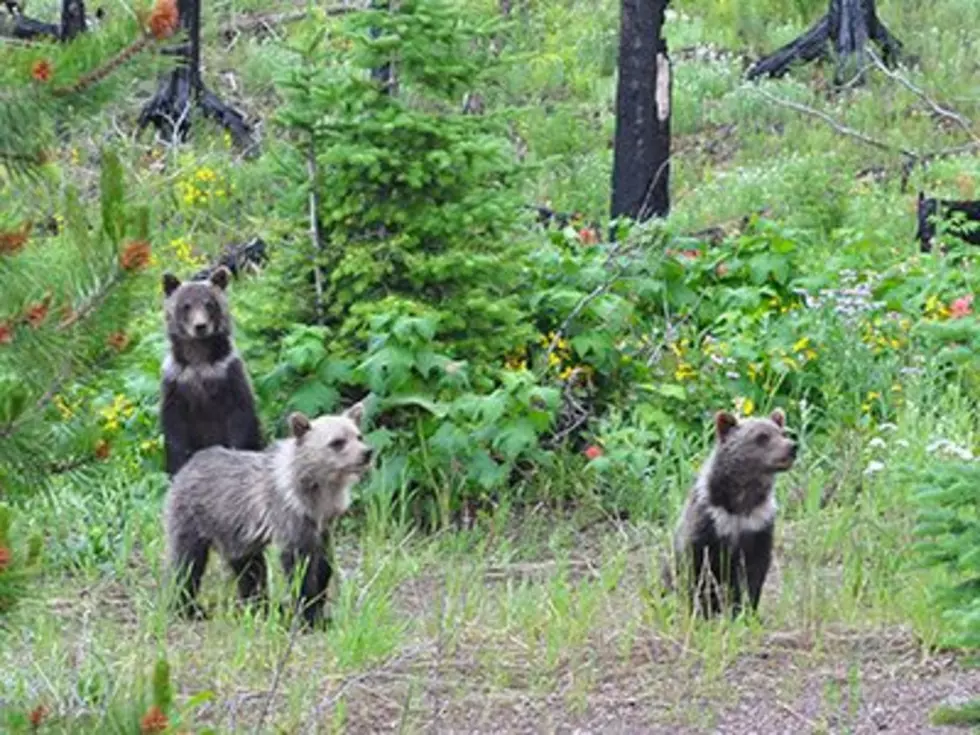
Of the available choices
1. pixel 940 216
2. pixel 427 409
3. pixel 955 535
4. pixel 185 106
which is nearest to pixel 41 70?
pixel 955 535

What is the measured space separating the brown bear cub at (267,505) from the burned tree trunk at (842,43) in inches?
562

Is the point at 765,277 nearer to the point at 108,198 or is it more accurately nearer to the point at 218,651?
the point at 218,651

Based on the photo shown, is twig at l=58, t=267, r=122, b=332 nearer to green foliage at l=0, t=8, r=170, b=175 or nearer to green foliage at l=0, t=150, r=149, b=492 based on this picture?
green foliage at l=0, t=150, r=149, b=492

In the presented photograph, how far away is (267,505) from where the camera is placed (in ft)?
29.0

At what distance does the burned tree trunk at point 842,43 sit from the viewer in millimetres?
22641

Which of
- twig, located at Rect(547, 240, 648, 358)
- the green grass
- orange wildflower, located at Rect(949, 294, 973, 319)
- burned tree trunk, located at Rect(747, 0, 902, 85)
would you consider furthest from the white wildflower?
burned tree trunk, located at Rect(747, 0, 902, 85)

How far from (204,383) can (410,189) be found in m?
1.61

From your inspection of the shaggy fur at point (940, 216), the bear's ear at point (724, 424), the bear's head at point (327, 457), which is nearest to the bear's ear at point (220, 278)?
the bear's head at point (327, 457)

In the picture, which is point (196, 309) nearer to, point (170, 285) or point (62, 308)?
point (170, 285)

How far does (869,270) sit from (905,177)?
6.92m

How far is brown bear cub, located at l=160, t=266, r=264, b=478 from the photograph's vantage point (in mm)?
9977

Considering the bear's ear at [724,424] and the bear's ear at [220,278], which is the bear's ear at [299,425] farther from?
the bear's ear at [724,424]

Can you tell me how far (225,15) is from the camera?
2597 centimetres

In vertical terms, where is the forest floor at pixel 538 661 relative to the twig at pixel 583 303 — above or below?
below
